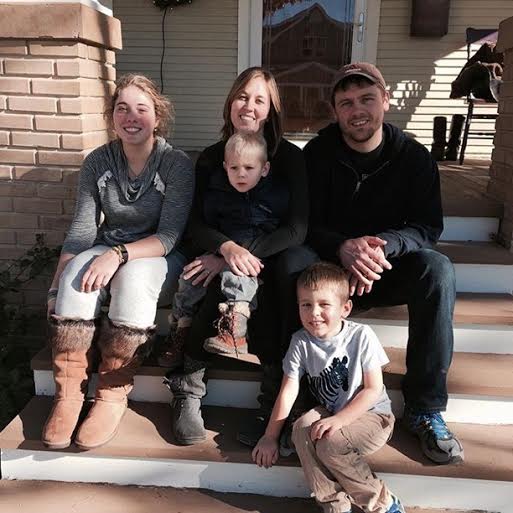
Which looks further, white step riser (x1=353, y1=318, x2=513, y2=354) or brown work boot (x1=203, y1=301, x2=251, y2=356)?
white step riser (x1=353, y1=318, x2=513, y2=354)

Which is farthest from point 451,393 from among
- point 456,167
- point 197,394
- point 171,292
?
point 456,167

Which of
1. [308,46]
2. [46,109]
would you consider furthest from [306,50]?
[46,109]

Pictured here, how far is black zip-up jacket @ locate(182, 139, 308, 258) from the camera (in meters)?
2.02

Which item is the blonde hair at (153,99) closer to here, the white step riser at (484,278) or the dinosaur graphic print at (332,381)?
the dinosaur graphic print at (332,381)

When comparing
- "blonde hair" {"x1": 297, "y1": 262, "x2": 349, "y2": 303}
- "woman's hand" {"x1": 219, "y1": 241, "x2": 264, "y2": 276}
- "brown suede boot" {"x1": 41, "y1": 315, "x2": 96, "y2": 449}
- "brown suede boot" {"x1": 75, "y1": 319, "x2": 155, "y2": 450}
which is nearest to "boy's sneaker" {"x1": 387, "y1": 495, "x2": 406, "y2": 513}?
"blonde hair" {"x1": 297, "y1": 262, "x2": 349, "y2": 303}

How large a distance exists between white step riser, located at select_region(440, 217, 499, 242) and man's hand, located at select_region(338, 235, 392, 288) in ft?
3.44

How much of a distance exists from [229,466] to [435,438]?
68 cm

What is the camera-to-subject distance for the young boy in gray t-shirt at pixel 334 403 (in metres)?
1.69

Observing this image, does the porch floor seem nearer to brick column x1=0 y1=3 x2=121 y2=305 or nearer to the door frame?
the door frame

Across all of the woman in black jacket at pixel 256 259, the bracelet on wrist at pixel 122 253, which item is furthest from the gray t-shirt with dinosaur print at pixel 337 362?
the bracelet on wrist at pixel 122 253

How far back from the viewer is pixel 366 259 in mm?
1931

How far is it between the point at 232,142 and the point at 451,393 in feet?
3.90

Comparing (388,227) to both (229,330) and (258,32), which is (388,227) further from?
(258,32)

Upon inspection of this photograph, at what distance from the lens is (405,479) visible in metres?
1.81
